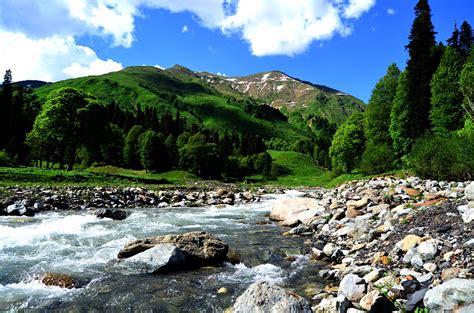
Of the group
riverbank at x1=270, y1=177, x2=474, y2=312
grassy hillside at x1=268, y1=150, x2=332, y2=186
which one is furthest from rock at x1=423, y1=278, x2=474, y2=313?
grassy hillside at x1=268, y1=150, x2=332, y2=186

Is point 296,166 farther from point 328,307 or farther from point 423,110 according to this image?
point 328,307

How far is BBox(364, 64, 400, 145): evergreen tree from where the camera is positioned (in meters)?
58.4

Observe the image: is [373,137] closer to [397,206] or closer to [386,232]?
[397,206]

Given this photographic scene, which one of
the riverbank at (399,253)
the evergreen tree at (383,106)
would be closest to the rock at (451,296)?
the riverbank at (399,253)

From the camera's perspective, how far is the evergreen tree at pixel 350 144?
243 feet

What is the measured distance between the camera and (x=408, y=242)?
11.9 meters

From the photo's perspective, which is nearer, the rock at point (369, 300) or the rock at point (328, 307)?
the rock at point (369, 300)

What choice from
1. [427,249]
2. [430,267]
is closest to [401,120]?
[427,249]

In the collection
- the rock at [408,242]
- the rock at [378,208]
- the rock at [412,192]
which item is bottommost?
the rock at [408,242]

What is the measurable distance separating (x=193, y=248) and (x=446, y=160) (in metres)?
22.4

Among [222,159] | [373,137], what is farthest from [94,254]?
[222,159]

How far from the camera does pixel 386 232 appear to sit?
47.7 feet

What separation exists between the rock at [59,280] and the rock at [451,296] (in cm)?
968

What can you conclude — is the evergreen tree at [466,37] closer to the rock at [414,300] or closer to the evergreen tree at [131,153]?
the rock at [414,300]
